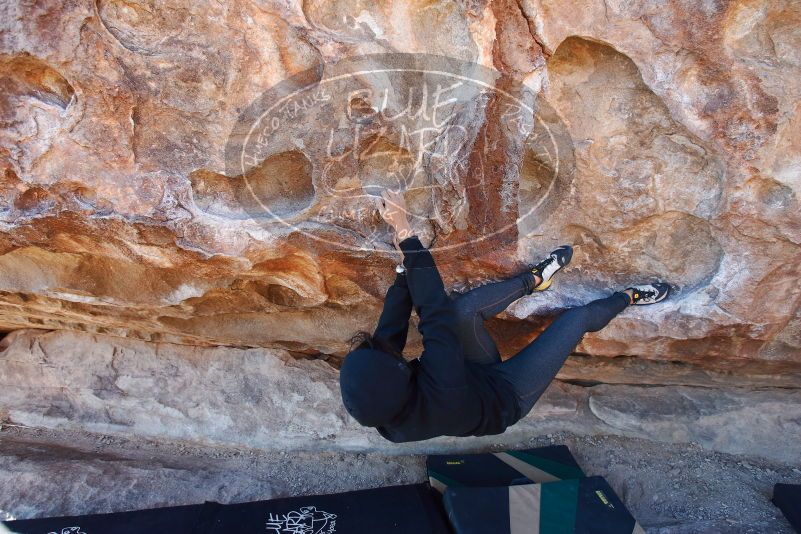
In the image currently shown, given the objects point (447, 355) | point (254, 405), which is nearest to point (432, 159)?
point (447, 355)

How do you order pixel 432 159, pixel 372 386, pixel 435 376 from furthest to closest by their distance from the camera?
pixel 432 159 < pixel 435 376 < pixel 372 386

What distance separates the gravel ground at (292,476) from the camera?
207 centimetres

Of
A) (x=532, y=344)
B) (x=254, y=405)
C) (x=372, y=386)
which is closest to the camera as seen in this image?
(x=372, y=386)

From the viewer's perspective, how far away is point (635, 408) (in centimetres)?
245

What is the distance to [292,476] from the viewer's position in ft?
7.54

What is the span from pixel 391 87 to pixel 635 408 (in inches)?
70.0

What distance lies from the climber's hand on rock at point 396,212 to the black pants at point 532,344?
28 cm

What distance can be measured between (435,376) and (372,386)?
0.70 ft

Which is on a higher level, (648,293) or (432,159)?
(432,159)

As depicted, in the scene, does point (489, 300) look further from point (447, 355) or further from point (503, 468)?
point (503, 468)

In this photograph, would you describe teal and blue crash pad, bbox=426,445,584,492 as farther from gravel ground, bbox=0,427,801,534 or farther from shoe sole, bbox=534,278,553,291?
shoe sole, bbox=534,278,553,291

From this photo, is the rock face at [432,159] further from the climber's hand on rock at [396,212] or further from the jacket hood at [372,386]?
the jacket hood at [372,386]

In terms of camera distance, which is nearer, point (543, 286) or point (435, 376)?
point (435, 376)

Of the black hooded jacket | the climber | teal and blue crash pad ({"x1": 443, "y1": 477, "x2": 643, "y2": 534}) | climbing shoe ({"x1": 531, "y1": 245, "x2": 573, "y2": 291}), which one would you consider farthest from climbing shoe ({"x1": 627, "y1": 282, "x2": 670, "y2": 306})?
teal and blue crash pad ({"x1": 443, "y1": 477, "x2": 643, "y2": 534})
